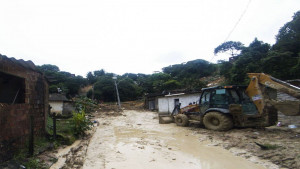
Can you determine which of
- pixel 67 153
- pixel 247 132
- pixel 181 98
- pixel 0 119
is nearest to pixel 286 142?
pixel 247 132

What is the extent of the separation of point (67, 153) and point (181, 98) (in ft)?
46.5

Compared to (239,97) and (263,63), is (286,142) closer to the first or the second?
(239,97)

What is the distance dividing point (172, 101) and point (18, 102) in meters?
15.1

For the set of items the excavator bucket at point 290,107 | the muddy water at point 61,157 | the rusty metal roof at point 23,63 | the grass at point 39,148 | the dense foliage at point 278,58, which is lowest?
the muddy water at point 61,157

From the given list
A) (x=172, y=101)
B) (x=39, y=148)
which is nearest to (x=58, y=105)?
(x=172, y=101)

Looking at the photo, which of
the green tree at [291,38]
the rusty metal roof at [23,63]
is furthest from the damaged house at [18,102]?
the green tree at [291,38]

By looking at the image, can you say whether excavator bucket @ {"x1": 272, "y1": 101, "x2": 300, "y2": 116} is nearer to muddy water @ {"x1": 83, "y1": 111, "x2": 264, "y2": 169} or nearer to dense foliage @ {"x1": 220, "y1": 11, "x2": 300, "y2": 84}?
muddy water @ {"x1": 83, "y1": 111, "x2": 264, "y2": 169}

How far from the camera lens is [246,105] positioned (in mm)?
8203

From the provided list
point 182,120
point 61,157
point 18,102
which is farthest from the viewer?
point 182,120

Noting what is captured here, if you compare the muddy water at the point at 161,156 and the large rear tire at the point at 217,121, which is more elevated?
the large rear tire at the point at 217,121

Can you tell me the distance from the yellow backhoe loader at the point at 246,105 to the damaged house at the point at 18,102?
682 centimetres

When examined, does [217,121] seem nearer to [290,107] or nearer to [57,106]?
[290,107]

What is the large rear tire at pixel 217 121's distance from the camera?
8389mm

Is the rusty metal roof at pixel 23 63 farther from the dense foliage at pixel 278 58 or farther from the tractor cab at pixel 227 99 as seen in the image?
the dense foliage at pixel 278 58
